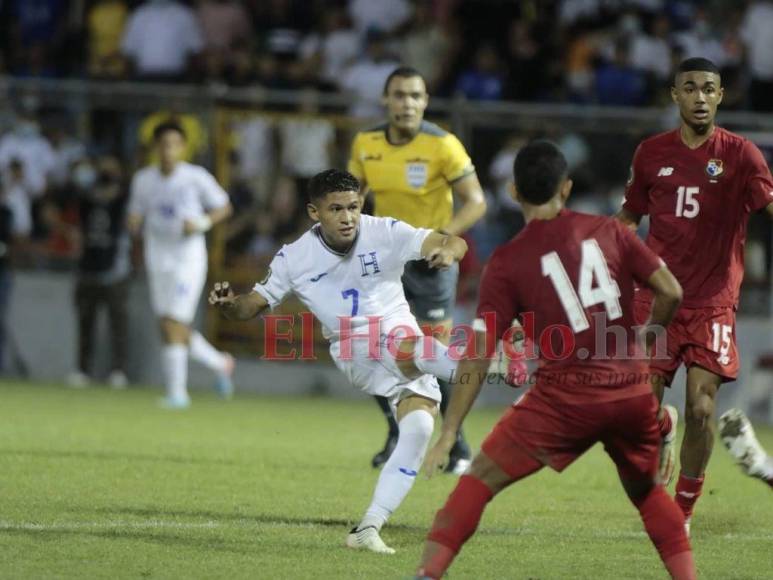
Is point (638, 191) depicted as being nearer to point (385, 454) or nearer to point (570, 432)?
point (570, 432)

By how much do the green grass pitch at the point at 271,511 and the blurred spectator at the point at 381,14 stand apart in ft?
26.3

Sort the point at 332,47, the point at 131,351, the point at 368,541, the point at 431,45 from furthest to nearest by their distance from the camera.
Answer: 1. the point at 332,47
2. the point at 431,45
3. the point at 131,351
4. the point at 368,541

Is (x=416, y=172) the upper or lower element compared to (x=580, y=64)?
lower

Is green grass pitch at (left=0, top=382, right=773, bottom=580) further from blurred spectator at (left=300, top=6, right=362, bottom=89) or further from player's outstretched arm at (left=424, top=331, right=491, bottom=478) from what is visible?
blurred spectator at (left=300, top=6, right=362, bottom=89)

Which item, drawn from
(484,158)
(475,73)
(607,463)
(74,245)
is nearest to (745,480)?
(607,463)

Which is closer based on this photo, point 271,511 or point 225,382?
point 271,511

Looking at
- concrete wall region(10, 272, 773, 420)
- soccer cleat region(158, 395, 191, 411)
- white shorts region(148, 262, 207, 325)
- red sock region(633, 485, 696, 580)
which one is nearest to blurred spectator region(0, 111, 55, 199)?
concrete wall region(10, 272, 773, 420)

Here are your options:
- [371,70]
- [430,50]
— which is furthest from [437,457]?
[430,50]

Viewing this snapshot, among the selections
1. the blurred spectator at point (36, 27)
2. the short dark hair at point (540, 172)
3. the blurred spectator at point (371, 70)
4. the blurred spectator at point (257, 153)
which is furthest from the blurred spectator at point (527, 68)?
the short dark hair at point (540, 172)

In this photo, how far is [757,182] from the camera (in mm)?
8805

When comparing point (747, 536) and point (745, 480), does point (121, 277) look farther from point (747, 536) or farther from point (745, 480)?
point (747, 536)

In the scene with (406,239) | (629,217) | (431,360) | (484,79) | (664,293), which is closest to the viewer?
(664,293)

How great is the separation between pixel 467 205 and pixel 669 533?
473cm

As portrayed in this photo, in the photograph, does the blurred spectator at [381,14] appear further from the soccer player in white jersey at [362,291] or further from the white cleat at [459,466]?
the soccer player in white jersey at [362,291]
